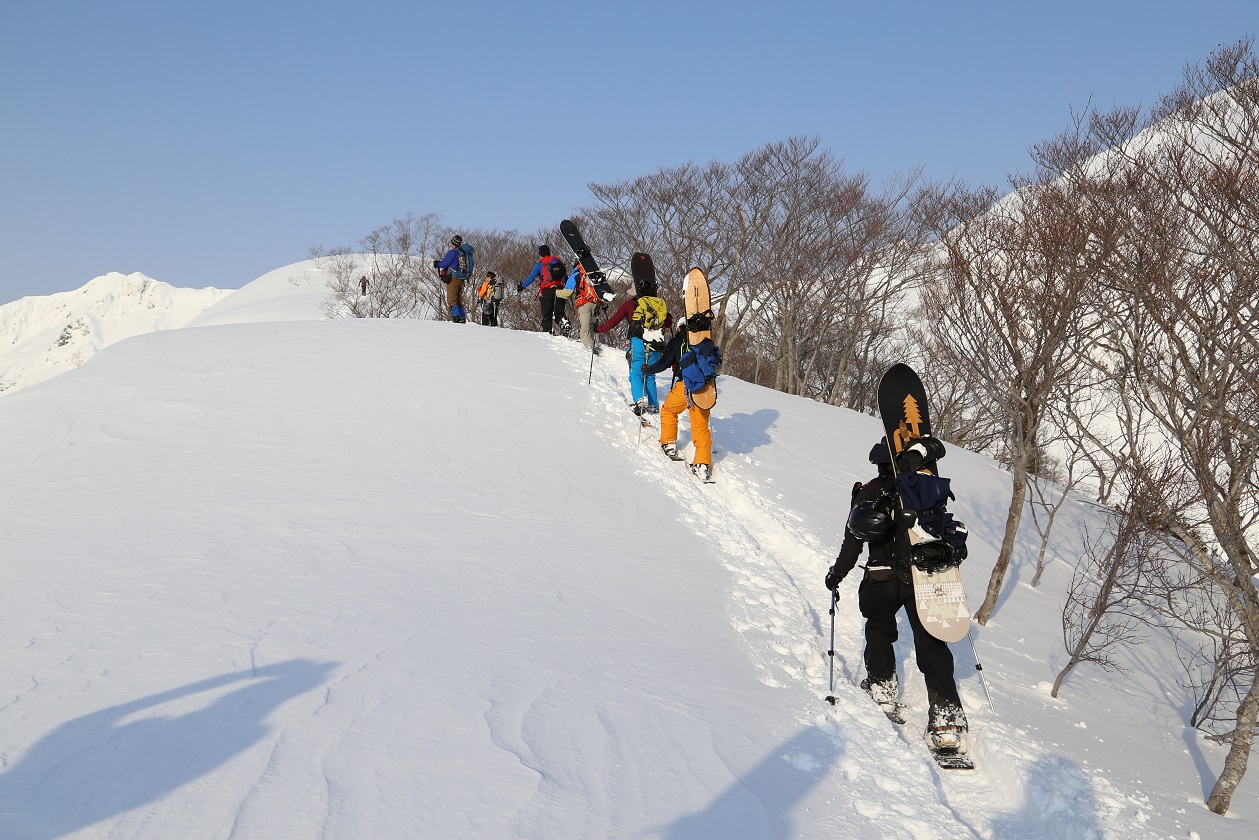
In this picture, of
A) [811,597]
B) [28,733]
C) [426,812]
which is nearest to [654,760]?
[426,812]

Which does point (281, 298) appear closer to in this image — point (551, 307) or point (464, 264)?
point (464, 264)

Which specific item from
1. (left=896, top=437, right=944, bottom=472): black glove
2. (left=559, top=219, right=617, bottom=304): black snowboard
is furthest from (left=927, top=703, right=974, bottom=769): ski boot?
(left=559, top=219, right=617, bottom=304): black snowboard

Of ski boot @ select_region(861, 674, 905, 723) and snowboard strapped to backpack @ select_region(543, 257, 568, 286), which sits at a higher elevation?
snowboard strapped to backpack @ select_region(543, 257, 568, 286)

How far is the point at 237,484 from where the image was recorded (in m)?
6.38

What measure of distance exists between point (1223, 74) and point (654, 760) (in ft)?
40.6

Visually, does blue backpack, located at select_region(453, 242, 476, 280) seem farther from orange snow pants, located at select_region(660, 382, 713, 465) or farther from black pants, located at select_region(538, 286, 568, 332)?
orange snow pants, located at select_region(660, 382, 713, 465)

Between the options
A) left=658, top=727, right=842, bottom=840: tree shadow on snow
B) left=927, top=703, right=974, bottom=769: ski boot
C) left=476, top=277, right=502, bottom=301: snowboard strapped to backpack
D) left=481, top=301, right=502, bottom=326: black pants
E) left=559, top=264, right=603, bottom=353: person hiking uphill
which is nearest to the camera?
left=658, top=727, right=842, bottom=840: tree shadow on snow

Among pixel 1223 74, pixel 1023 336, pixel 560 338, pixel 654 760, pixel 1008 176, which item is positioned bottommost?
pixel 654 760

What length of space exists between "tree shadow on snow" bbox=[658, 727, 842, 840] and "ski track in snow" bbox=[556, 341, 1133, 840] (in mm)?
67

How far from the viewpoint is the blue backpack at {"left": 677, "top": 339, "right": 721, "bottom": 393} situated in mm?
8938

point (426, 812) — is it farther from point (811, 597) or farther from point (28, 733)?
point (811, 597)

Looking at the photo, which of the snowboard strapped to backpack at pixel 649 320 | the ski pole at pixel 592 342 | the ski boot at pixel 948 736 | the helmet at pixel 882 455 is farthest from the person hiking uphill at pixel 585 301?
the ski boot at pixel 948 736

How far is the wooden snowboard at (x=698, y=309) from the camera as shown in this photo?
8977mm

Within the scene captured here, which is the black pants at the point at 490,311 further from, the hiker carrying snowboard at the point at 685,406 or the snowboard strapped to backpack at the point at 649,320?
the hiker carrying snowboard at the point at 685,406
